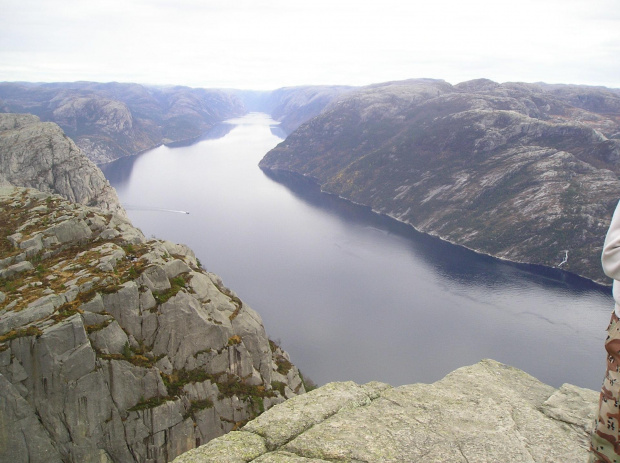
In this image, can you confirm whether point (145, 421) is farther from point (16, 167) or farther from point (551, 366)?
point (551, 366)

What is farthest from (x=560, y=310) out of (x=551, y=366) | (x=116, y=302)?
(x=116, y=302)

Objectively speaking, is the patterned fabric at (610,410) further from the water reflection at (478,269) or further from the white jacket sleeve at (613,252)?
the water reflection at (478,269)

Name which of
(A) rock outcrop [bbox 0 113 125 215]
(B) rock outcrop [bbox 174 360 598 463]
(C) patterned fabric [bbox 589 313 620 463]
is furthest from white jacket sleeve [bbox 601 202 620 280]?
(A) rock outcrop [bbox 0 113 125 215]

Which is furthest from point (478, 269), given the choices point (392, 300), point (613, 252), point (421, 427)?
point (613, 252)

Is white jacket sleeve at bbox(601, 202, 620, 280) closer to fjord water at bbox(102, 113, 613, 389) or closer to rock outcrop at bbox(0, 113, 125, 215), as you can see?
fjord water at bbox(102, 113, 613, 389)

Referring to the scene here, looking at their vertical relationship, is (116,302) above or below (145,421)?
above

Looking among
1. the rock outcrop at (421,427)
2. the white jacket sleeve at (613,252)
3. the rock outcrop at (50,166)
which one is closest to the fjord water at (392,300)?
the rock outcrop at (50,166)
